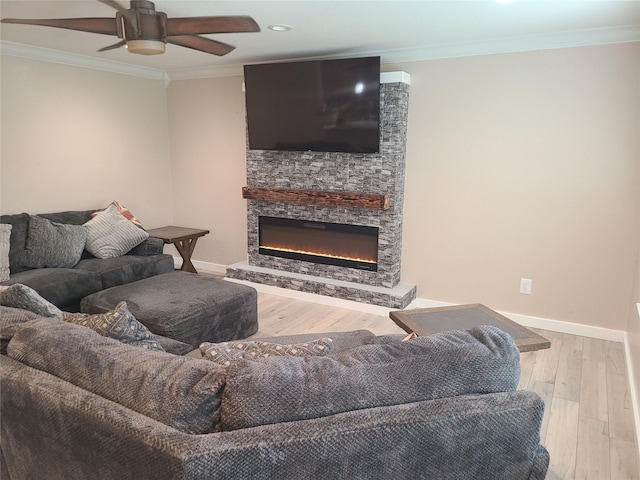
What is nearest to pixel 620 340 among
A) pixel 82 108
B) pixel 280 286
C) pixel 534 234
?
pixel 534 234

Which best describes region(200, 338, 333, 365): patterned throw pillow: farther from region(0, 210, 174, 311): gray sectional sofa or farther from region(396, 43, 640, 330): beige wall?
region(396, 43, 640, 330): beige wall

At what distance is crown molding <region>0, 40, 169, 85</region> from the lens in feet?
12.5

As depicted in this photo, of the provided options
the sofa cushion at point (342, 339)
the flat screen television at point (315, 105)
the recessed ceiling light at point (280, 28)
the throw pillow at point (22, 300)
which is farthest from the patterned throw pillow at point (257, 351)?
the flat screen television at point (315, 105)

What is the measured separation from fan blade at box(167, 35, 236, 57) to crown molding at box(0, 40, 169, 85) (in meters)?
2.17

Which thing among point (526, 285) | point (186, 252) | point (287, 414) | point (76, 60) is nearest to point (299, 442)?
point (287, 414)

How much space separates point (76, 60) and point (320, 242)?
2874 mm

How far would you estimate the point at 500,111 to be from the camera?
3.59 metres

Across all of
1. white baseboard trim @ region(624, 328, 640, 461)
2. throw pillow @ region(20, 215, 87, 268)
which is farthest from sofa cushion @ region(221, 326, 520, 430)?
throw pillow @ region(20, 215, 87, 268)

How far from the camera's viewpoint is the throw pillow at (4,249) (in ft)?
11.0

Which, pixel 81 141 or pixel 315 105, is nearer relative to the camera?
pixel 315 105

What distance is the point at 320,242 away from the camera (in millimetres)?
4496

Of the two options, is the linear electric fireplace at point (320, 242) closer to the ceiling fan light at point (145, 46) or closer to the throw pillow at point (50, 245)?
the throw pillow at point (50, 245)

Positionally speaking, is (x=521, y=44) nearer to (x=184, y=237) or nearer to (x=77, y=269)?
(x=184, y=237)

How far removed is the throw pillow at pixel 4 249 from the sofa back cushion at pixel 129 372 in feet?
7.03
